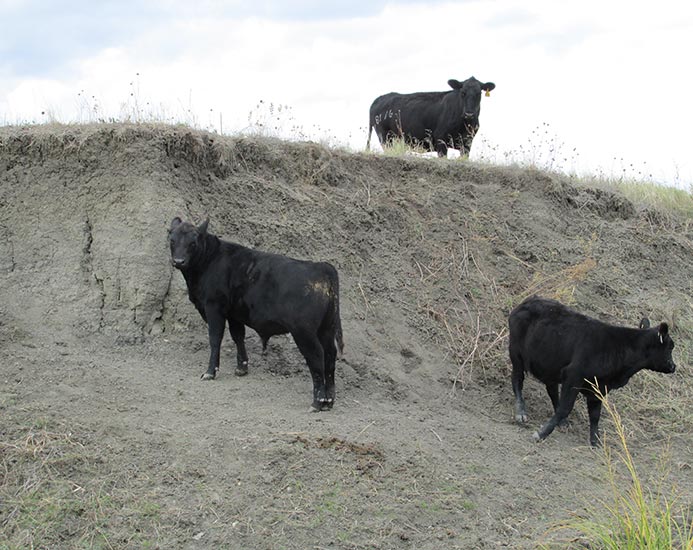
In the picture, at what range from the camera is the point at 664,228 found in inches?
584

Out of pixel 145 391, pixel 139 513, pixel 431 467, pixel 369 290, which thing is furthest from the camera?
pixel 369 290

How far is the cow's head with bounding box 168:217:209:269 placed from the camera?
28.9 ft

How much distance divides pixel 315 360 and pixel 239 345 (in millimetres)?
1174

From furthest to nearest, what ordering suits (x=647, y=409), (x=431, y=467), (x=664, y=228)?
1. (x=664, y=228)
2. (x=647, y=409)
3. (x=431, y=467)

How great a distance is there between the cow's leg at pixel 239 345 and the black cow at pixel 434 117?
6176mm

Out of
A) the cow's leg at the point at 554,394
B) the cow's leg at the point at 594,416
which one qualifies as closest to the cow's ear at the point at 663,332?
the cow's leg at the point at 594,416

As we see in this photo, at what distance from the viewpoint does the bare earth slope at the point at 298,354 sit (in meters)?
6.52

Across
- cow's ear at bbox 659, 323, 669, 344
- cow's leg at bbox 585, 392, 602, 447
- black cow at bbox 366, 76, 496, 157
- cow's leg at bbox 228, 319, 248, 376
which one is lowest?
cow's leg at bbox 585, 392, 602, 447

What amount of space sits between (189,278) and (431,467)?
355cm

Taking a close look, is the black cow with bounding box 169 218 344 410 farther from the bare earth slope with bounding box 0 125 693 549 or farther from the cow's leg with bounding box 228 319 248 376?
the bare earth slope with bounding box 0 125 693 549

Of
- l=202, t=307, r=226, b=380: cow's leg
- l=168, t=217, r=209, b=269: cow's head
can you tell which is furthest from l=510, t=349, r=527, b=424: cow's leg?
l=168, t=217, r=209, b=269: cow's head

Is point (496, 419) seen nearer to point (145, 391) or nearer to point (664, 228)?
point (145, 391)

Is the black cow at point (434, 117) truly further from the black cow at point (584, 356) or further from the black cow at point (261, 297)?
the black cow at point (584, 356)

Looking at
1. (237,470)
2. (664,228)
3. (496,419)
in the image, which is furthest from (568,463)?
(664,228)
